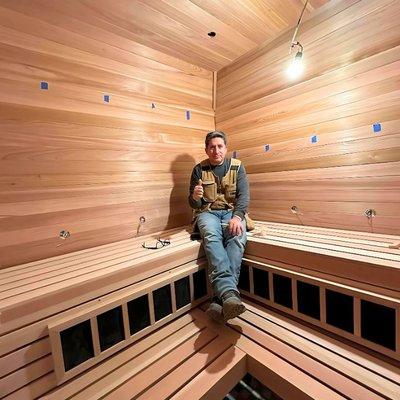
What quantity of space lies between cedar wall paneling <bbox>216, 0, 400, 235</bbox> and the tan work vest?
45 cm

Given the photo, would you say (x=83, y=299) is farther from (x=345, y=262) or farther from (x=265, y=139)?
(x=265, y=139)

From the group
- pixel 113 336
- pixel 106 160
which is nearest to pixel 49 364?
pixel 113 336

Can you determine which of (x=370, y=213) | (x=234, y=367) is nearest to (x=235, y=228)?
(x=234, y=367)

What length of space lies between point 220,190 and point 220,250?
0.59 m

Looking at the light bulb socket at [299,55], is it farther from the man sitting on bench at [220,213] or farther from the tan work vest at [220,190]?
the tan work vest at [220,190]

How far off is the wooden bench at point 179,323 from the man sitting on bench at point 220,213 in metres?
0.15

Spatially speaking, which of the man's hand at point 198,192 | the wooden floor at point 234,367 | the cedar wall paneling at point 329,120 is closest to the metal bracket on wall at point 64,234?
the wooden floor at point 234,367

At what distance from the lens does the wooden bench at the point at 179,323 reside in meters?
0.98

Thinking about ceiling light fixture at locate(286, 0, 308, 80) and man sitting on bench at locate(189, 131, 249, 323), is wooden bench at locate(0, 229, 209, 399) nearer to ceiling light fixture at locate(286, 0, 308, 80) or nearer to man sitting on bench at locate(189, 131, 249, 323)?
man sitting on bench at locate(189, 131, 249, 323)

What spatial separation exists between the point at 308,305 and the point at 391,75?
1.51 meters

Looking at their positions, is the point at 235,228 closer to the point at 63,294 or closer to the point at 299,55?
the point at 63,294

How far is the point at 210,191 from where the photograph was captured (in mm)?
1887

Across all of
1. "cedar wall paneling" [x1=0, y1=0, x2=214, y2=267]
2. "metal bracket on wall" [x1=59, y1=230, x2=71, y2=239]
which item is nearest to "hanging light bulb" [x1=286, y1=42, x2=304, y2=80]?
"cedar wall paneling" [x1=0, y1=0, x2=214, y2=267]

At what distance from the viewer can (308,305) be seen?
4.43 ft
